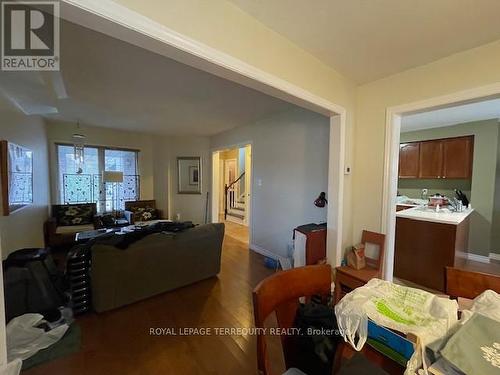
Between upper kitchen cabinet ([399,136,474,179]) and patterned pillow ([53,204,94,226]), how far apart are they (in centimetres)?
666

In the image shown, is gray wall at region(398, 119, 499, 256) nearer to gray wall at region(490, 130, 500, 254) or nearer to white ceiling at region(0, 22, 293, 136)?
gray wall at region(490, 130, 500, 254)

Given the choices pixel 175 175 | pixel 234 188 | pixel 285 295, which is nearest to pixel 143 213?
pixel 175 175

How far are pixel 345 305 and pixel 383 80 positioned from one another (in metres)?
2.28

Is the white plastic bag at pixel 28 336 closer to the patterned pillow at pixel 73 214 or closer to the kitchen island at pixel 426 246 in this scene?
the patterned pillow at pixel 73 214

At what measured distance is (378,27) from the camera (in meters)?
1.50

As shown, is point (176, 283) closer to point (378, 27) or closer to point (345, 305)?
point (345, 305)

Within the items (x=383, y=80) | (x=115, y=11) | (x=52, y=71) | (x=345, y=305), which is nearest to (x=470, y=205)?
(x=383, y=80)

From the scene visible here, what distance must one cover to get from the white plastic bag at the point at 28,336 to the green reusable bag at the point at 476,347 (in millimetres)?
2609

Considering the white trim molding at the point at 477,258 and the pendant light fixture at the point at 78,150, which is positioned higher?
the pendant light fixture at the point at 78,150

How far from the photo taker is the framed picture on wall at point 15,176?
2.29 metres

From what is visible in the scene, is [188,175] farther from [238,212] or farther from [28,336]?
[28,336]

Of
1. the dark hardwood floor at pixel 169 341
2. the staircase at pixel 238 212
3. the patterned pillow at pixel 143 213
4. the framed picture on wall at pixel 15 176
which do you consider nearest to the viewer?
the dark hardwood floor at pixel 169 341

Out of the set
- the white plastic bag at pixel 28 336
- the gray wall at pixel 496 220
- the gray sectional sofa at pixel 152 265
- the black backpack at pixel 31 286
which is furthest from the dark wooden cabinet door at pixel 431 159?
the black backpack at pixel 31 286

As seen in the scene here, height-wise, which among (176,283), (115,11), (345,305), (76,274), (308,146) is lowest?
(176,283)
